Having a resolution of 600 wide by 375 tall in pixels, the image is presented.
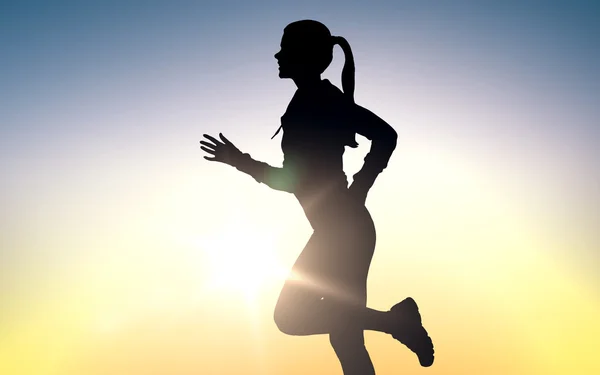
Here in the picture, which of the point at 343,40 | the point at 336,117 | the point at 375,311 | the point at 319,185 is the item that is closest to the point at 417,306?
the point at 375,311

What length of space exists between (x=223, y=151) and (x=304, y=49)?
1.56 metres

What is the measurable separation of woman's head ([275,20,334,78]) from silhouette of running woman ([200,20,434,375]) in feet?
0.04

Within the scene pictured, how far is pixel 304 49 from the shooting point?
9156 millimetres

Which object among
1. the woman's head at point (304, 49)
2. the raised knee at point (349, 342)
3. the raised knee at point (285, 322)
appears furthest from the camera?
the woman's head at point (304, 49)

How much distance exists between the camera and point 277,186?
9.00m

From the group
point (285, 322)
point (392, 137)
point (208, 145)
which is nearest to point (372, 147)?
point (392, 137)

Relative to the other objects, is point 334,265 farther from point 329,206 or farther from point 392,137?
point 392,137

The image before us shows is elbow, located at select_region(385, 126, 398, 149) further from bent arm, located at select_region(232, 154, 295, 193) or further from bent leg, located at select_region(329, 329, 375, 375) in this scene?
Answer: bent leg, located at select_region(329, 329, 375, 375)

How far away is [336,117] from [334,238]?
4.65ft

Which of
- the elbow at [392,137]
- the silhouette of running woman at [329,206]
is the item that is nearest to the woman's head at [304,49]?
the silhouette of running woman at [329,206]

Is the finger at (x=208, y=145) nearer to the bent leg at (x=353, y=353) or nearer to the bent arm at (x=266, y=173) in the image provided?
the bent arm at (x=266, y=173)

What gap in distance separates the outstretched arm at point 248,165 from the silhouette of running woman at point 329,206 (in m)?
0.01

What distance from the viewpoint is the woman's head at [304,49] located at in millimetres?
9141

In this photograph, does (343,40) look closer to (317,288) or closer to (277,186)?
(277,186)
